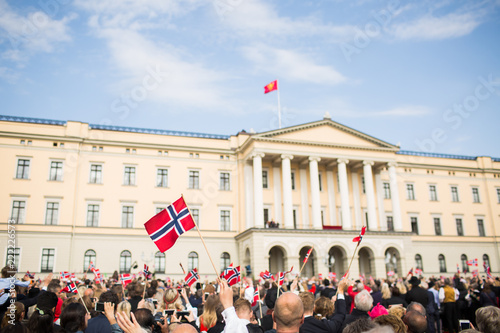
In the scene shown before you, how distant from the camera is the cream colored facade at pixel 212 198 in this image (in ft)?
113

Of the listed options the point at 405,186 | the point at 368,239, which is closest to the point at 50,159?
the point at 368,239

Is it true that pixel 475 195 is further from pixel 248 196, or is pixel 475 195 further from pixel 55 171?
pixel 55 171

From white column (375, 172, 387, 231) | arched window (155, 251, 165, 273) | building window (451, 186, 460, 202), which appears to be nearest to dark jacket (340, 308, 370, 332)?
arched window (155, 251, 165, 273)

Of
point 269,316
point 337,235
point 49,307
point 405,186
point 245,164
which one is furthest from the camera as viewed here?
point 405,186

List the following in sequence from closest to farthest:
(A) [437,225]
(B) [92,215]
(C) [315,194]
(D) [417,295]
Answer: (D) [417,295] → (B) [92,215] → (C) [315,194] → (A) [437,225]

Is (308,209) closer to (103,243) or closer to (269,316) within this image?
(103,243)

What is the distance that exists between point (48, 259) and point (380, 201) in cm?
3076

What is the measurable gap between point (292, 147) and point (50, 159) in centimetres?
2094

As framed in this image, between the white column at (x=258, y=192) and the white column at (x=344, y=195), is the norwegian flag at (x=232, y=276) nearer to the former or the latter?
the white column at (x=258, y=192)

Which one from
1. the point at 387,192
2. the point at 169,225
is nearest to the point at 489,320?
the point at 169,225

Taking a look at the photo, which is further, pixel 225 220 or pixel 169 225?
pixel 225 220

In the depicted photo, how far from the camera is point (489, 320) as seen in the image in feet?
15.0

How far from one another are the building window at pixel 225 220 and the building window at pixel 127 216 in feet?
26.2

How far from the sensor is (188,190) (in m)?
38.9
